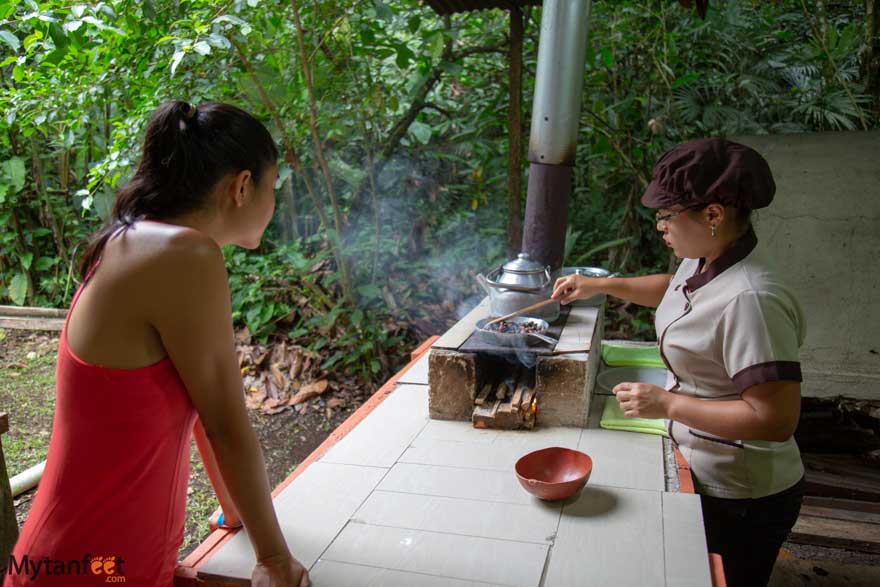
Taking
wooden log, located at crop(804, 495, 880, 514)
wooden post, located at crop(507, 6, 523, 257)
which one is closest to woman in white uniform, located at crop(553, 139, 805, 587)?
wooden log, located at crop(804, 495, 880, 514)

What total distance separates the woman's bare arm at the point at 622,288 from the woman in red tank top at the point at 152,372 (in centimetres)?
191

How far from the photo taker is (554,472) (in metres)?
2.40

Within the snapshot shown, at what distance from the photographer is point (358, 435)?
286 cm

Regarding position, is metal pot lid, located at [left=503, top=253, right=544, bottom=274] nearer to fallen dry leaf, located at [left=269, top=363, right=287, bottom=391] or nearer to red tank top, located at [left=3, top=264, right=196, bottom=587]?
red tank top, located at [left=3, top=264, right=196, bottom=587]

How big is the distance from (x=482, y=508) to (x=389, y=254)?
5408mm

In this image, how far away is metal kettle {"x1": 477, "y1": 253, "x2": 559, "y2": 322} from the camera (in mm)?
3232

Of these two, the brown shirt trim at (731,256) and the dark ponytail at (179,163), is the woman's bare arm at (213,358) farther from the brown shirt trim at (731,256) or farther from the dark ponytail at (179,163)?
the brown shirt trim at (731,256)

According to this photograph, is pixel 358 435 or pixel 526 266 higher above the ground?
pixel 526 266

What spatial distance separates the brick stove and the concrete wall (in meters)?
2.29

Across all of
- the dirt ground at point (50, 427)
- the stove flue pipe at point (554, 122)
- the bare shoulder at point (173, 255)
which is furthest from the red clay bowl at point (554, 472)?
the dirt ground at point (50, 427)

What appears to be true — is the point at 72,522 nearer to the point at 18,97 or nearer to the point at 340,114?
the point at 18,97

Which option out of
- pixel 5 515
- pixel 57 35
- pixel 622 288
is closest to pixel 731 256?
pixel 622 288

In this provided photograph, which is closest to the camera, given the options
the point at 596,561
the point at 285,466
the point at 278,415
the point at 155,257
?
the point at 155,257

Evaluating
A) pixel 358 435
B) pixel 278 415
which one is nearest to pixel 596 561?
pixel 358 435
